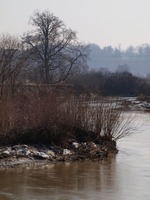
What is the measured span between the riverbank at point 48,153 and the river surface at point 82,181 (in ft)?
1.58

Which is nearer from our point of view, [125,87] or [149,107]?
[149,107]

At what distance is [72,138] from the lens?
17.3 meters

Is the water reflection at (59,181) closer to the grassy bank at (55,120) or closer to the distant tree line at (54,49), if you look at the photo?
the grassy bank at (55,120)

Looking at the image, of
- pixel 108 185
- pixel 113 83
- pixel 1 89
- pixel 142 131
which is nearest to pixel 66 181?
pixel 108 185

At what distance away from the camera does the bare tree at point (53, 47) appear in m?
58.5

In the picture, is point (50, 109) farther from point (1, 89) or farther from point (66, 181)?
point (66, 181)

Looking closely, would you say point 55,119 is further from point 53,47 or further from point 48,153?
point 53,47

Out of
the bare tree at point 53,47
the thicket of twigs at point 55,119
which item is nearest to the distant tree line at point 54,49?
the bare tree at point 53,47

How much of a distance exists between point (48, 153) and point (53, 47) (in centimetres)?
4513

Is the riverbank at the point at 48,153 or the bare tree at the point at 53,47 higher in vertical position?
the bare tree at the point at 53,47

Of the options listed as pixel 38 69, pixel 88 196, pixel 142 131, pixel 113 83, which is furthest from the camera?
pixel 113 83

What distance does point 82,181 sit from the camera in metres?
12.6

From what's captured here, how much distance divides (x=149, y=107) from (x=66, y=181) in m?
37.7

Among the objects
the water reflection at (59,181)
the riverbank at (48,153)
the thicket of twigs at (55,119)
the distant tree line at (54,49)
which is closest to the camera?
the water reflection at (59,181)
